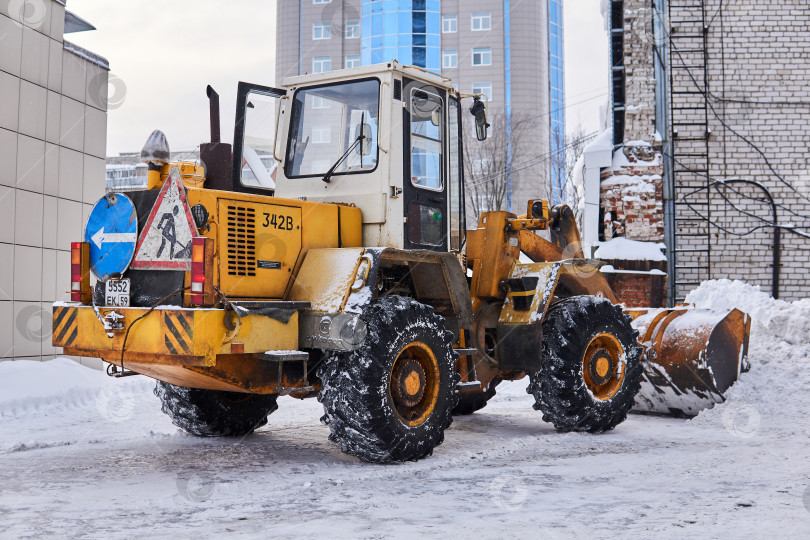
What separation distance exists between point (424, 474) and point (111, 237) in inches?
109

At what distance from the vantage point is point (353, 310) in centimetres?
581

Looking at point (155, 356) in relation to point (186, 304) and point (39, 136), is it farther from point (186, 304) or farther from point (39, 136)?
point (39, 136)

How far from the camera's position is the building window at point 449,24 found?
48781 millimetres

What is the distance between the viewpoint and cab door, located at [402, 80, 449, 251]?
22.5 ft

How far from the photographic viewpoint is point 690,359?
847 centimetres

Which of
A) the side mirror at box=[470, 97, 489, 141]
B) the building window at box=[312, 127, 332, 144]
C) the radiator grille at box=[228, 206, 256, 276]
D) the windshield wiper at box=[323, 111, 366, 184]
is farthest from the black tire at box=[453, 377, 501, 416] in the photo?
the radiator grille at box=[228, 206, 256, 276]

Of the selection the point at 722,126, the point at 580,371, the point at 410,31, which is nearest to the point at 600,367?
the point at 580,371

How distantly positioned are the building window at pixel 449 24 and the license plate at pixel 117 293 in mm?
45284

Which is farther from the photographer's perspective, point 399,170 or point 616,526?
point 399,170

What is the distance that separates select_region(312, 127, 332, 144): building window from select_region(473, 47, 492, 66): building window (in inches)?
1687

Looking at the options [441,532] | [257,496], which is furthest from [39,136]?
[441,532]

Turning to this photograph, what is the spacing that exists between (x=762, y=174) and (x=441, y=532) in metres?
11.5

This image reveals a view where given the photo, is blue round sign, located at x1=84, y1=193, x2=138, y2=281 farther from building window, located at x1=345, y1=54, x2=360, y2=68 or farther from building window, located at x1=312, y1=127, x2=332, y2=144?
building window, located at x1=345, y1=54, x2=360, y2=68

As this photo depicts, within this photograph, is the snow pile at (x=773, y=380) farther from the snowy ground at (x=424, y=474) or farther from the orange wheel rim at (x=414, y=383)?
the orange wheel rim at (x=414, y=383)
